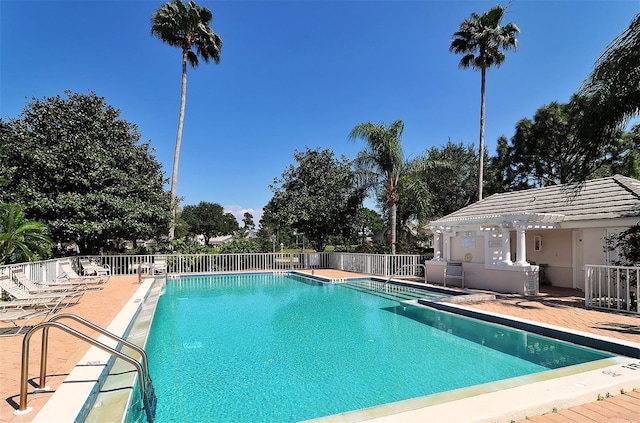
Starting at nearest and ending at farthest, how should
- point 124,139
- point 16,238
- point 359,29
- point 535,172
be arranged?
point 16,238, point 359,29, point 124,139, point 535,172

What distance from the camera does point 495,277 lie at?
12070mm

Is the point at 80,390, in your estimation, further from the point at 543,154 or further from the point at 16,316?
the point at 543,154

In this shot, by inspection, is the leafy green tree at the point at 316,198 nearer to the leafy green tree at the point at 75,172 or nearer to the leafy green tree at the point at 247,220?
the leafy green tree at the point at 75,172

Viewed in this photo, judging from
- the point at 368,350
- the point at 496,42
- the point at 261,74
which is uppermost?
the point at 496,42

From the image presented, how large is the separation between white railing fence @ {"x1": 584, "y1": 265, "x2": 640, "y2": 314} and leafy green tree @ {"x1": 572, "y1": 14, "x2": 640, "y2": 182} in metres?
2.69

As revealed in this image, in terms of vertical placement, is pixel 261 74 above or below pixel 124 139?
above

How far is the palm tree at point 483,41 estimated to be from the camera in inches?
769

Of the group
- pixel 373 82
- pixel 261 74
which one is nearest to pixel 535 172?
pixel 373 82

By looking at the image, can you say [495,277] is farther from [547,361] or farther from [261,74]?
[261,74]

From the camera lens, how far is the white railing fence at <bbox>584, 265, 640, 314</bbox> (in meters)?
8.01

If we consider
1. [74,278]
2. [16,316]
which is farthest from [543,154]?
[16,316]

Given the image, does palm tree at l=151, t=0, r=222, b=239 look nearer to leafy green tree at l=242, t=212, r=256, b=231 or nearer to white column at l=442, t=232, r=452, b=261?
white column at l=442, t=232, r=452, b=261

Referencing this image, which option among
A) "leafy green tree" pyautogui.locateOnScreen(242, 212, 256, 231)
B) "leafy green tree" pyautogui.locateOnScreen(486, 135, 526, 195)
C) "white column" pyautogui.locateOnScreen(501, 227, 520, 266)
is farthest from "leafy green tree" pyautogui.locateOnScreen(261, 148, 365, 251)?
"leafy green tree" pyautogui.locateOnScreen(242, 212, 256, 231)

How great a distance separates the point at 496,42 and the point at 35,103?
981 inches
